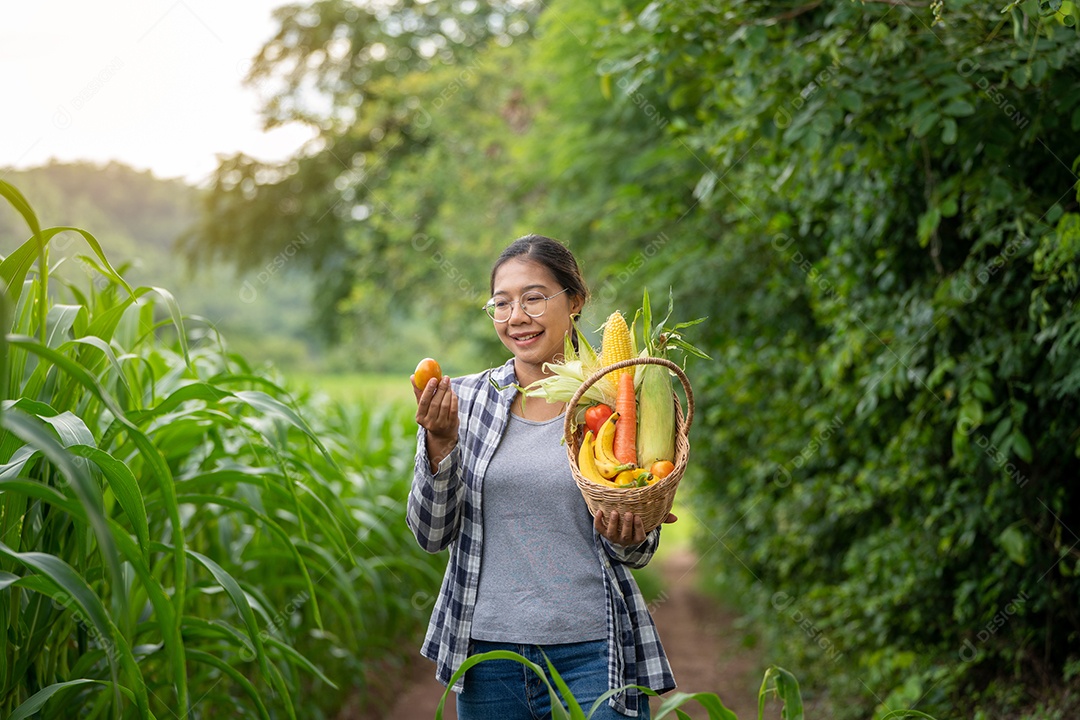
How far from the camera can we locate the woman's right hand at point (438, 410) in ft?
6.66

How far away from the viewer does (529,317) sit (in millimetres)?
2248

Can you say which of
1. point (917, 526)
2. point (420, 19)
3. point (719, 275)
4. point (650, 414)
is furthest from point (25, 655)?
point (420, 19)

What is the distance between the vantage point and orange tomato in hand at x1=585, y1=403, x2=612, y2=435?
6.97ft

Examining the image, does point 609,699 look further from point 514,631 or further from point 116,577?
point 116,577

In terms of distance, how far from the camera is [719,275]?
5.27m

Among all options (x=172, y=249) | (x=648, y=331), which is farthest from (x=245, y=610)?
(x=172, y=249)

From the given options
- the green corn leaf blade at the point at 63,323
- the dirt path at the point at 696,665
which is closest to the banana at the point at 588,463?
the green corn leaf blade at the point at 63,323

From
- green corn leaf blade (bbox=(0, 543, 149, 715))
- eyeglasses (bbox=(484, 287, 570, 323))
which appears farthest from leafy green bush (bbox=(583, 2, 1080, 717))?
green corn leaf blade (bbox=(0, 543, 149, 715))

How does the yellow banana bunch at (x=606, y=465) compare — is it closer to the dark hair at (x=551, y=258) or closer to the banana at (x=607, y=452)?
the banana at (x=607, y=452)

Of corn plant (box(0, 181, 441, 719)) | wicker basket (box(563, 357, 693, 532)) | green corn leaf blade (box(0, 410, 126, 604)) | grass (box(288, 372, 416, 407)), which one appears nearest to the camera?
green corn leaf blade (box(0, 410, 126, 604))

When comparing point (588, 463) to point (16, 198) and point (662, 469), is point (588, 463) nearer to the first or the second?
point (662, 469)

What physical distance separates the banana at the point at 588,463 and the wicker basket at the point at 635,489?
0.01m

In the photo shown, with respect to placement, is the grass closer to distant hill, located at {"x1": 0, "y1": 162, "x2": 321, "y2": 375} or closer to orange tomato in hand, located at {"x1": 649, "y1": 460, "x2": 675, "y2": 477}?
distant hill, located at {"x1": 0, "y1": 162, "x2": 321, "y2": 375}

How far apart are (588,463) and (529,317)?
0.42 m
